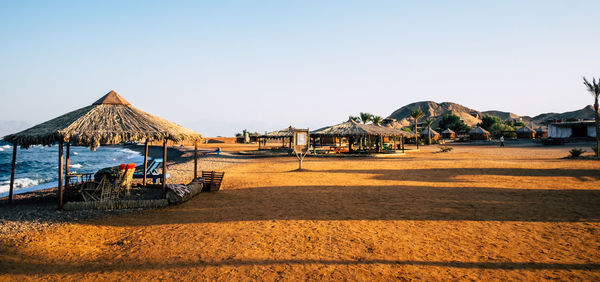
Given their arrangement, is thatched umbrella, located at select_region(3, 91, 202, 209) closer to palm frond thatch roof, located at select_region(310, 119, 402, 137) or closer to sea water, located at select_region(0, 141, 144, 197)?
sea water, located at select_region(0, 141, 144, 197)

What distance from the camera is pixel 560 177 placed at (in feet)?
39.5

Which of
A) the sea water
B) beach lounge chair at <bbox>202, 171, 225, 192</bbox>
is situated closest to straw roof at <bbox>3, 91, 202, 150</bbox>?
beach lounge chair at <bbox>202, 171, 225, 192</bbox>

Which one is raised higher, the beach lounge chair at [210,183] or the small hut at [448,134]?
the small hut at [448,134]

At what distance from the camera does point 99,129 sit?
7.88 meters

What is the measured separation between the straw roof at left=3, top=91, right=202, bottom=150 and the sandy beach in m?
2.08

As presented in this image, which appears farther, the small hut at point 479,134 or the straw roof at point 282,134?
the small hut at point 479,134

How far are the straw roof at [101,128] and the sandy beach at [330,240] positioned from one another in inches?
81.7

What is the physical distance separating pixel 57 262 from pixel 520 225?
8.56 m

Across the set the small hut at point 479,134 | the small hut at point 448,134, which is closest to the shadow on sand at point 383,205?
the small hut at point 479,134

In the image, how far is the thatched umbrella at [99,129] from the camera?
7.54m

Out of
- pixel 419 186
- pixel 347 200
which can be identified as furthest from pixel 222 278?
pixel 419 186

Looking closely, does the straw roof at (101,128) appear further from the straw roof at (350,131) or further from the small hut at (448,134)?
the small hut at (448,134)

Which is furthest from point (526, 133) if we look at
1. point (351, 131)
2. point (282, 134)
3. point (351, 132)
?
point (282, 134)

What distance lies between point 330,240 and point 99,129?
6813mm
